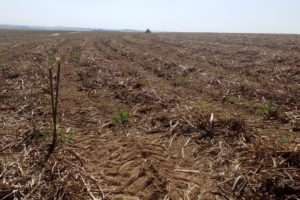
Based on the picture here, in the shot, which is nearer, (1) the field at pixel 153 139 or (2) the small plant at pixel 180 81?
(1) the field at pixel 153 139

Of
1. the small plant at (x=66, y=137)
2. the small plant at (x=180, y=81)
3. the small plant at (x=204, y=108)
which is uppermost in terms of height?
the small plant at (x=180, y=81)

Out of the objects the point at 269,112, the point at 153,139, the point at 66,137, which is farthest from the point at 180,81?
the point at 66,137

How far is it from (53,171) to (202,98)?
5422 mm

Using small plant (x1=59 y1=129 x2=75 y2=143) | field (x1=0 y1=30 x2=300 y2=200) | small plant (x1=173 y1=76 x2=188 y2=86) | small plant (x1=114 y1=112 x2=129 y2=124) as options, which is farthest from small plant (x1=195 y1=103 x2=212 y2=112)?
small plant (x1=59 y1=129 x2=75 y2=143)

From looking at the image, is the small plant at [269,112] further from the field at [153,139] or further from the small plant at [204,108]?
the small plant at [204,108]

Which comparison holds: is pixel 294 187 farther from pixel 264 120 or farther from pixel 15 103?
pixel 15 103

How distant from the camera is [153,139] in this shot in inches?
218

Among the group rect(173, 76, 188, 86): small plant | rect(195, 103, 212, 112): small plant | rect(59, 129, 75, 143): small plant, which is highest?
rect(173, 76, 188, 86): small plant

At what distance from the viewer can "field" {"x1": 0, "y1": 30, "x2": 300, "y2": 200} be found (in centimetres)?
379

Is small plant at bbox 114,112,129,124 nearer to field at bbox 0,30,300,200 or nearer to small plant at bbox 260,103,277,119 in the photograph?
field at bbox 0,30,300,200

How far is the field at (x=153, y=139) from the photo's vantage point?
3.79m

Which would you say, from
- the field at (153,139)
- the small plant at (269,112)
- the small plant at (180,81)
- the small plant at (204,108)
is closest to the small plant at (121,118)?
the field at (153,139)

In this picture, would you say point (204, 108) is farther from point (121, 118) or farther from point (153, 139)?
point (121, 118)

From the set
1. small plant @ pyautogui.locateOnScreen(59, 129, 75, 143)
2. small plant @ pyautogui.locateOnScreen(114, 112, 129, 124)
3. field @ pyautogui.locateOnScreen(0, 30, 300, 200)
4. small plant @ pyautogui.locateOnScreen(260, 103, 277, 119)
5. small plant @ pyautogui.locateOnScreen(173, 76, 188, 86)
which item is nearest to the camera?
field @ pyautogui.locateOnScreen(0, 30, 300, 200)
